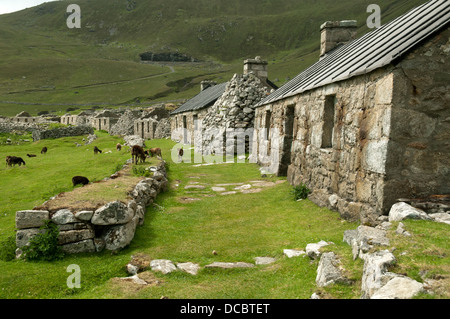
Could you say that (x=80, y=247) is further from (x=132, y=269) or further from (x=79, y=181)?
(x=79, y=181)

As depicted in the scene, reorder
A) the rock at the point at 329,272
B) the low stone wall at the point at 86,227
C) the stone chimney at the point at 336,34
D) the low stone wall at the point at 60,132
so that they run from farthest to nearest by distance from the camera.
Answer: the low stone wall at the point at 60,132, the stone chimney at the point at 336,34, the low stone wall at the point at 86,227, the rock at the point at 329,272

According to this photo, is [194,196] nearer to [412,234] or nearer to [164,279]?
[164,279]

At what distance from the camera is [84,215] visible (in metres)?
6.72

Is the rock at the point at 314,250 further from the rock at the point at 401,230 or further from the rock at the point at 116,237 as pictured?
the rock at the point at 116,237

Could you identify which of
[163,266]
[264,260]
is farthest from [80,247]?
[264,260]

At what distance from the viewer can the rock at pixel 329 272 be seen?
444 centimetres

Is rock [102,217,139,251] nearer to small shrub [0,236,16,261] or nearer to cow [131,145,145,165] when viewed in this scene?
small shrub [0,236,16,261]

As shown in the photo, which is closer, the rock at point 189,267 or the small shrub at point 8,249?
the rock at point 189,267

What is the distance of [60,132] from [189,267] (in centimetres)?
3993

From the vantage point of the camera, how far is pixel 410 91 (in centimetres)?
623

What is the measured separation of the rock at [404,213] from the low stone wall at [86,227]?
5.43 meters

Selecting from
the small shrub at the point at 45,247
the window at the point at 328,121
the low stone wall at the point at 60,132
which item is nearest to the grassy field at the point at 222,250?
the small shrub at the point at 45,247
